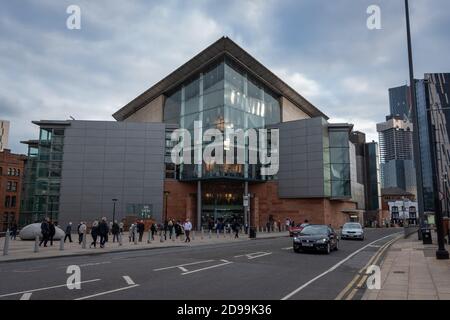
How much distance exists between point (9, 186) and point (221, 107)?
213 ft

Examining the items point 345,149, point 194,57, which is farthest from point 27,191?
point 345,149

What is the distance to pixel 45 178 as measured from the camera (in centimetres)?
4909

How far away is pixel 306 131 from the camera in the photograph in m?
53.0

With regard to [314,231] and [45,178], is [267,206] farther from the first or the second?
[314,231]

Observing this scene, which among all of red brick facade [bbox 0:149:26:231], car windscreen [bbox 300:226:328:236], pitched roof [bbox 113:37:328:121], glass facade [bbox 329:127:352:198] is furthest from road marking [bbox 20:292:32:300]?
red brick facade [bbox 0:149:26:231]

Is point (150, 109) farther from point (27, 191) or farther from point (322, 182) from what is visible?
point (322, 182)

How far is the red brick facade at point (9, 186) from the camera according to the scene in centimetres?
8394

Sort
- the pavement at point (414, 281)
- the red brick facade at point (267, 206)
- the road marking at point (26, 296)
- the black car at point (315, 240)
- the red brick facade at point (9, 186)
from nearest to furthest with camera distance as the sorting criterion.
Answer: the road marking at point (26, 296), the pavement at point (414, 281), the black car at point (315, 240), the red brick facade at point (267, 206), the red brick facade at point (9, 186)

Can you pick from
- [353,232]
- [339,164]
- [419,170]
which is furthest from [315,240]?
→ [339,164]

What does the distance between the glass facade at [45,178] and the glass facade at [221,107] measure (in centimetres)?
1482

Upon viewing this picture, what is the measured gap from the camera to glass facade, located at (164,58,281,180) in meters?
47.8

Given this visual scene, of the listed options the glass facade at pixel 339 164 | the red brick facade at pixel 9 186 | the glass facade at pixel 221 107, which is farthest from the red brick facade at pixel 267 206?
the red brick facade at pixel 9 186

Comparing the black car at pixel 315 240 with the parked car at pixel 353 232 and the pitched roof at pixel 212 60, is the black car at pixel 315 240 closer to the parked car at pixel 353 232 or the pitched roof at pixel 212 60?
the parked car at pixel 353 232
